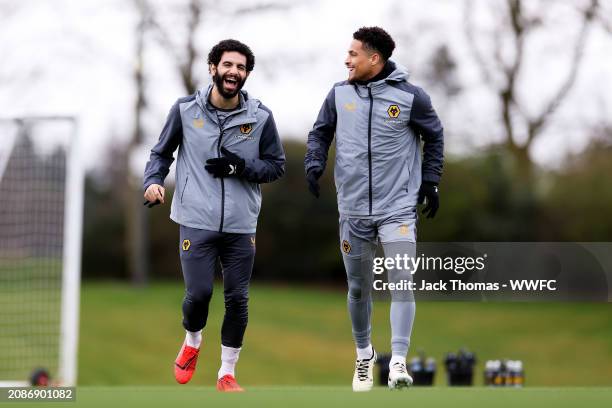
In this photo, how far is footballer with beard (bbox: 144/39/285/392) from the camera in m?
7.43

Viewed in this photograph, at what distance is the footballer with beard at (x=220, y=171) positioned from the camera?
743 cm

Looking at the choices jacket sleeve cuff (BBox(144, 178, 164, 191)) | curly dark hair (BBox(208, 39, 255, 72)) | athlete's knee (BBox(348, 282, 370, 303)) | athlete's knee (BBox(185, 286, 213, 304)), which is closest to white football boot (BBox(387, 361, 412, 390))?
athlete's knee (BBox(348, 282, 370, 303))

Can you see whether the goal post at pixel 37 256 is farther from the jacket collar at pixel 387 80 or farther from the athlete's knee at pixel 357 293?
the jacket collar at pixel 387 80

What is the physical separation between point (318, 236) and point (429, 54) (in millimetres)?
6267

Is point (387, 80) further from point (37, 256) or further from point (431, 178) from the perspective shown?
point (37, 256)

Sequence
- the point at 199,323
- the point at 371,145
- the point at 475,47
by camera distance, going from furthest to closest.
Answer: the point at 475,47
the point at 199,323
the point at 371,145

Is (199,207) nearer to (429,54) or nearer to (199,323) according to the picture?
(199,323)

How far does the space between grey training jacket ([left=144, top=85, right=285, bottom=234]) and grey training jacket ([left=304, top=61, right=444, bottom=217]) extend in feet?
1.25

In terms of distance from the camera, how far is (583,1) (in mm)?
24281

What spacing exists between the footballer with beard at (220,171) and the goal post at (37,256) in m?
4.73

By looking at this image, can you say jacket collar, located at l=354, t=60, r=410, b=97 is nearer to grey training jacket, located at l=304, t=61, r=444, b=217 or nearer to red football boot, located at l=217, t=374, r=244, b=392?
grey training jacket, located at l=304, t=61, r=444, b=217

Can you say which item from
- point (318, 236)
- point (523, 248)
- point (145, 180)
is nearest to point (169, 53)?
point (318, 236)

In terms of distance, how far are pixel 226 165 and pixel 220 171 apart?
6 centimetres

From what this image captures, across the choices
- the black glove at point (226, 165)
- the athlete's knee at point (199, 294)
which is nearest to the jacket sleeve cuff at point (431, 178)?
the black glove at point (226, 165)
